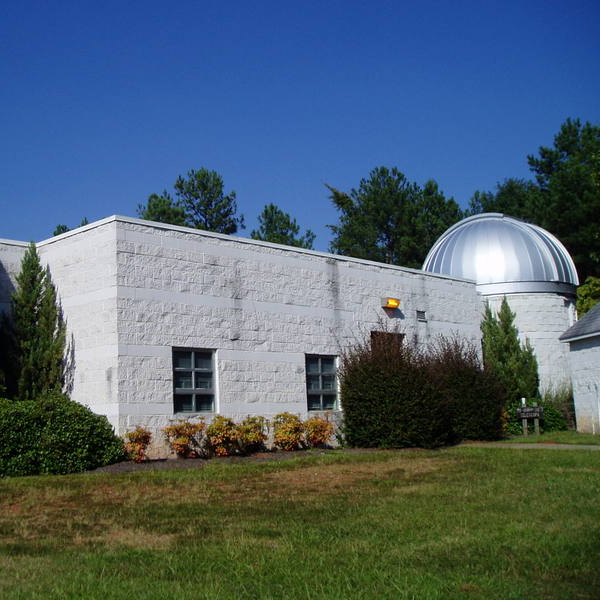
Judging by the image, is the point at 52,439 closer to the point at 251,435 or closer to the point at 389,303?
the point at 251,435

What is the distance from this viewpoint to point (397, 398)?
16.6 meters

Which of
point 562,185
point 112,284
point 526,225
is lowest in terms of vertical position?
point 112,284

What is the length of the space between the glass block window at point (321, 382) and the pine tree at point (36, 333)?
553 centimetres

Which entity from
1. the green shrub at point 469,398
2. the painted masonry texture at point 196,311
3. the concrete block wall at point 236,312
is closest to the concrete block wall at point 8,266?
the painted masonry texture at point 196,311

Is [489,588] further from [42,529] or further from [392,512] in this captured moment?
[42,529]

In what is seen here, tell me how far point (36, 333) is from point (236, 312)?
397 cm

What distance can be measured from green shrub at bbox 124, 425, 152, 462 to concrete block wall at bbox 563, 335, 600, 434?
12.5m

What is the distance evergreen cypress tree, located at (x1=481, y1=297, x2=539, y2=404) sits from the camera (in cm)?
2425

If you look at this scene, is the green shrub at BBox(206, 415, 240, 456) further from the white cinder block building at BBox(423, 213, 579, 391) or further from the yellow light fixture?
the white cinder block building at BBox(423, 213, 579, 391)

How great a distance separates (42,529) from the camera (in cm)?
909

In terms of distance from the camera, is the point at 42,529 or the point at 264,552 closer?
the point at 264,552

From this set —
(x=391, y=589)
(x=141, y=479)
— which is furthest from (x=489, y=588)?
(x=141, y=479)

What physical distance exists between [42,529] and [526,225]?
2248 cm

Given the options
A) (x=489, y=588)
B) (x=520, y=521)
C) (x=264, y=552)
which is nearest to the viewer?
(x=489, y=588)
